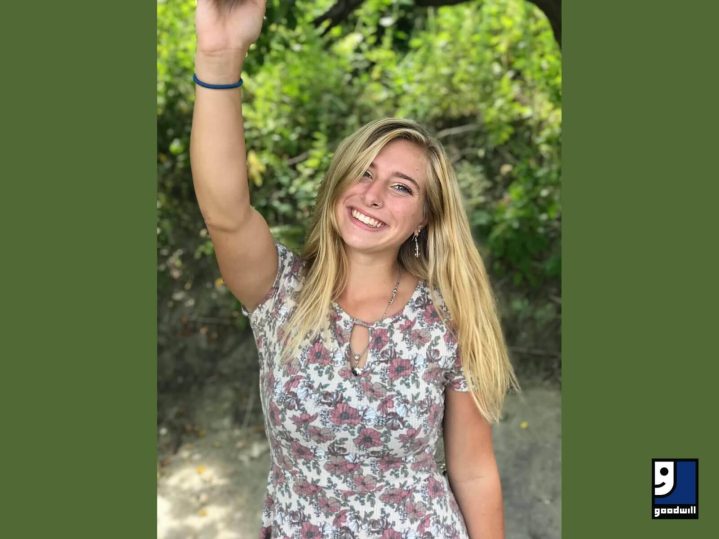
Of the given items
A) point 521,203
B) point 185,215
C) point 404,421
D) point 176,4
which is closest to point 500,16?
point 521,203

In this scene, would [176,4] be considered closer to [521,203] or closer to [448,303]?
[521,203]

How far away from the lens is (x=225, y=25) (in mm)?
1762

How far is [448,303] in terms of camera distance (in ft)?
7.18

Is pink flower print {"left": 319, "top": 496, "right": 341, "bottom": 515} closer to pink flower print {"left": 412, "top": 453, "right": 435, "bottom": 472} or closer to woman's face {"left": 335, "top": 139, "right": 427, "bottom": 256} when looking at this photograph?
pink flower print {"left": 412, "top": 453, "right": 435, "bottom": 472}

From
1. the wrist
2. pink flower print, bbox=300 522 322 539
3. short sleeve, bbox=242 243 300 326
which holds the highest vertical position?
the wrist

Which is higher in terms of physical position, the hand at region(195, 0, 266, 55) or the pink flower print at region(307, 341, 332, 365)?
the hand at region(195, 0, 266, 55)

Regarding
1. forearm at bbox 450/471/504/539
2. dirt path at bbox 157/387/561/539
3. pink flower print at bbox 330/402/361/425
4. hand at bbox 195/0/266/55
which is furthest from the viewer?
dirt path at bbox 157/387/561/539

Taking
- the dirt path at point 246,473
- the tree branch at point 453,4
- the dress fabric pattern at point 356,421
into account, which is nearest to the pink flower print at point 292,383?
the dress fabric pattern at point 356,421

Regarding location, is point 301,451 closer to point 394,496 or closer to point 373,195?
point 394,496

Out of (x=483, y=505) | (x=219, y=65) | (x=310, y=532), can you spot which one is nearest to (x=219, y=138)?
(x=219, y=65)

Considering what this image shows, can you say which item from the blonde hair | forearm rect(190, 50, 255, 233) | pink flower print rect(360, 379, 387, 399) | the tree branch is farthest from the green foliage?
forearm rect(190, 50, 255, 233)

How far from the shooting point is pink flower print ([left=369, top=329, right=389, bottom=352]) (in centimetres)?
209

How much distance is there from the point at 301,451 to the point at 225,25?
1041 mm

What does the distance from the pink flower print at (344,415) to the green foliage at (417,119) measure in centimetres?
299
